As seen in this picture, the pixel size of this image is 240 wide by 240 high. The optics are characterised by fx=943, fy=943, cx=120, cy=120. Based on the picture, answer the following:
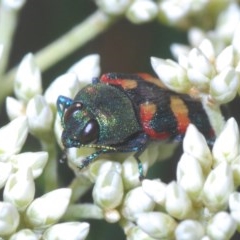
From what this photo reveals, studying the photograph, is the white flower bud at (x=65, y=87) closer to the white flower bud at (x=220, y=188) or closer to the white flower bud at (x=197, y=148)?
the white flower bud at (x=197, y=148)

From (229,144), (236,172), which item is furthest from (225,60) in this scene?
(236,172)

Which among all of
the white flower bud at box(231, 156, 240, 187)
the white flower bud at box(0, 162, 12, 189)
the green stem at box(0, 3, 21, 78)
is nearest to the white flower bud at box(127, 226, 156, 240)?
the white flower bud at box(231, 156, 240, 187)

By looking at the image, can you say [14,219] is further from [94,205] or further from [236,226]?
[236,226]

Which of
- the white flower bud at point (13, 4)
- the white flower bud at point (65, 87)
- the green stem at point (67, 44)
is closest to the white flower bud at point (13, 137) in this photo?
the white flower bud at point (65, 87)

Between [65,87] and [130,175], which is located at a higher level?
[65,87]

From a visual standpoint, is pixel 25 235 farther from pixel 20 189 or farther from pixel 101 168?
pixel 101 168
